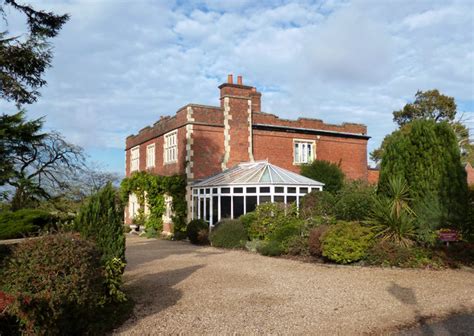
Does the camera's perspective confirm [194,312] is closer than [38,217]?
Yes

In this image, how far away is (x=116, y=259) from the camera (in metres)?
6.81

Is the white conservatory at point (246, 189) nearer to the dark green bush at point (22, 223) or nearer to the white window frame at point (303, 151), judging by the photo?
the white window frame at point (303, 151)

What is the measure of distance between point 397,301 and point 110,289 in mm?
4617

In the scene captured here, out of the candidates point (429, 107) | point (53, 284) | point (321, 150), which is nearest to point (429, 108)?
point (429, 107)

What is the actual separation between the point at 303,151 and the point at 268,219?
1091cm

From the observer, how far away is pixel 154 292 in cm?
822

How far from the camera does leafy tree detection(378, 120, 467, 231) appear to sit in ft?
39.2

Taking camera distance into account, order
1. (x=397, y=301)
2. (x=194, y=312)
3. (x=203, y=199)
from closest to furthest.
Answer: (x=194, y=312) → (x=397, y=301) → (x=203, y=199)

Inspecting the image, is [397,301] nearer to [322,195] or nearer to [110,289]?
[110,289]

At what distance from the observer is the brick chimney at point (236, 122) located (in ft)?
74.8

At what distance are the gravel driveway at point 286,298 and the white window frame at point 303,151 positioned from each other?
570 inches

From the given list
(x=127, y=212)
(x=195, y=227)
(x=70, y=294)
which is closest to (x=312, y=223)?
(x=195, y=227)

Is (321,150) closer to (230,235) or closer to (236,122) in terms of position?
(236,122)

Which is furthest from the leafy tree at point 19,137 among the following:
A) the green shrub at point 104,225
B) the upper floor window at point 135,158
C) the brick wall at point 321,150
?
the upper floor window at point 135,158
